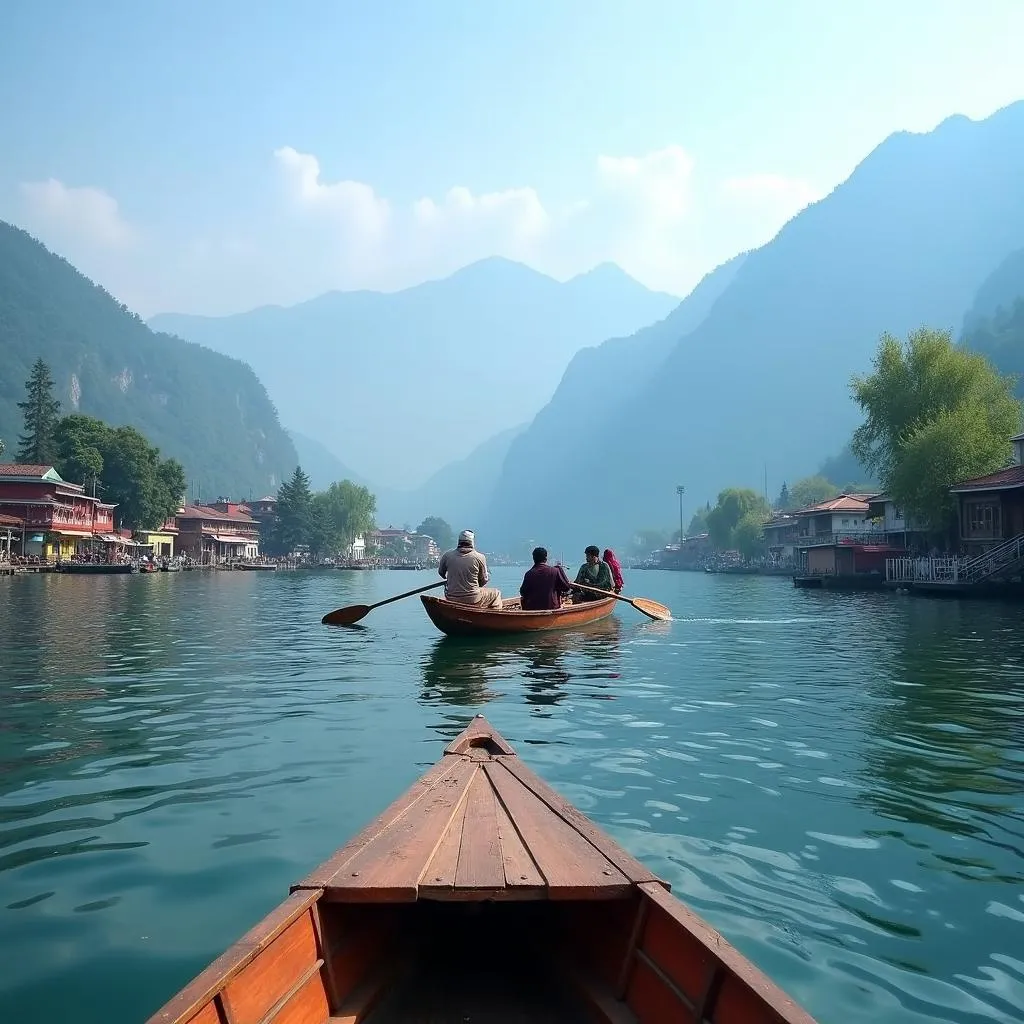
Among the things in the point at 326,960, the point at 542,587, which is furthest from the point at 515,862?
the point at 542,587

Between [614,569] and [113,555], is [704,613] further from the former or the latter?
[113,555]

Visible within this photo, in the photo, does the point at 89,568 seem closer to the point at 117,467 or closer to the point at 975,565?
the point at 117,467

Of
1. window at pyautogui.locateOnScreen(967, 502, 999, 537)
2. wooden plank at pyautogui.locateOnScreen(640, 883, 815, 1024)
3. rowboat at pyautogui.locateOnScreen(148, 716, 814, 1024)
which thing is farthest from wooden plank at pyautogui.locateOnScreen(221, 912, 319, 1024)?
window at pyautogui.locateOnScreen(967, 502, 999, 537)

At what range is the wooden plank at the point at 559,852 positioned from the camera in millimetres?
3660

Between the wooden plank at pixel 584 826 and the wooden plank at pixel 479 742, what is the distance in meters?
0.40

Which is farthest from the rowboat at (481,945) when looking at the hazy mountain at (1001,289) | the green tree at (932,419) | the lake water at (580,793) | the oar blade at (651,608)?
the hazy mountain at (1001,289)

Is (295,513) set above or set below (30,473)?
below

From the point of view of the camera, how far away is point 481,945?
420cm

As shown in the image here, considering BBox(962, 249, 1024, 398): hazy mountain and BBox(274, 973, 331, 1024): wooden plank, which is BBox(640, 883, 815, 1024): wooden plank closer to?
BBox(274, 973, 331, 1024): wooden plank

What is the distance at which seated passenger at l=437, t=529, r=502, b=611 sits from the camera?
58.1ft

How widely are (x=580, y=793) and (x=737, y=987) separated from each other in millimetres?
4605

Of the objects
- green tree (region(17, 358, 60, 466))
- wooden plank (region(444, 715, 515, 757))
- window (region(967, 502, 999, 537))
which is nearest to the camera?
wooden plank (region(444, 715, 515, 757))

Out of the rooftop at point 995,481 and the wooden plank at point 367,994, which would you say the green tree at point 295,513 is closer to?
the rooftop at point 995,481

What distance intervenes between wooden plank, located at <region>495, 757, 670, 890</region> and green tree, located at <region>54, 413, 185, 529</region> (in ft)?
277
